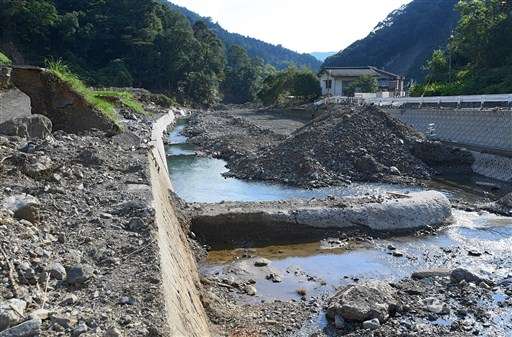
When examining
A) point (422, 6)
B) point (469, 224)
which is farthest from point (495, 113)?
point (422, 6)

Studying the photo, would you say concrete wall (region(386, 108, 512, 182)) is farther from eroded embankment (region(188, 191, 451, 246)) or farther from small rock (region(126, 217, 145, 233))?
small rock (region(126, 217, 145, 233))

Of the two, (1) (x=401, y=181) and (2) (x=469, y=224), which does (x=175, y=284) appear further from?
(1) (x=401, y=181)

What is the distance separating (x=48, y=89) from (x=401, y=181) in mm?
16215

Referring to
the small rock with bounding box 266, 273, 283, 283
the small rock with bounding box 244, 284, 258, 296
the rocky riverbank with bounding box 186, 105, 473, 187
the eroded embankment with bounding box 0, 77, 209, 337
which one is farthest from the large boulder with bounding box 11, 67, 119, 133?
the rocky riverbank with bounding box 186, 105, 473, 187

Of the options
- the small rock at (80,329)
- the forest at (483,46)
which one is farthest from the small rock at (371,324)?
the forest at (483,46)

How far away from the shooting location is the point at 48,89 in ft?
47.6

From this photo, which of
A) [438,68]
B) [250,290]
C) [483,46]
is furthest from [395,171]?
[438,68]

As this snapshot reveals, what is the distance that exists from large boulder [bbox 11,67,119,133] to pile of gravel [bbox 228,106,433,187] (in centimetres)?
989

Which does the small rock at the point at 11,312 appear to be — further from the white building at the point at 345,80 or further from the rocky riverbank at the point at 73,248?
the white building at the point at 345,80

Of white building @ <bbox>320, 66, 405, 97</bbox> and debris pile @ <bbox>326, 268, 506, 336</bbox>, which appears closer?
debris pile @ <bbox>326, 268, 506, 336</bbox>

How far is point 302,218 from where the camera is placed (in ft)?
47.0

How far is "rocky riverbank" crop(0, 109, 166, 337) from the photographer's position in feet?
14.5

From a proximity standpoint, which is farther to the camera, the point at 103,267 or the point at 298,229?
the point at 298,229

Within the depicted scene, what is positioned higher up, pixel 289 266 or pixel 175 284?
pixel 175 284
